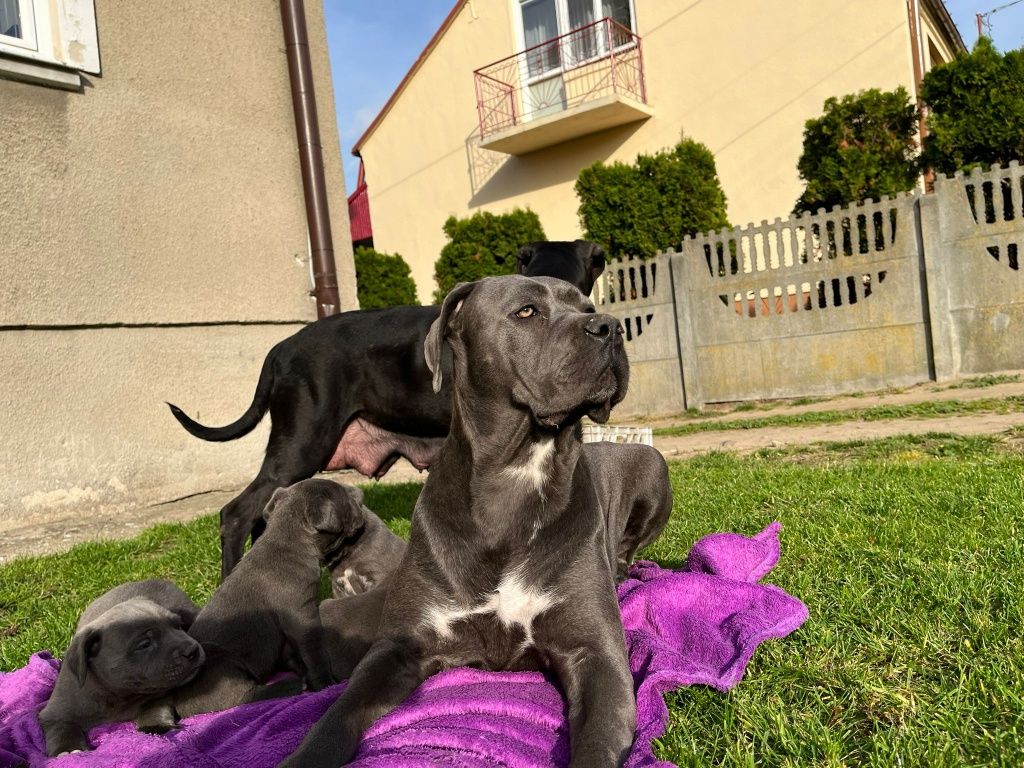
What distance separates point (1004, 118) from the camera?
31.9ft

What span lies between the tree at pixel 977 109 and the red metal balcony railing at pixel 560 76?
6.52 m

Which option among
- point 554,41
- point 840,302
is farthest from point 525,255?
point 554,41

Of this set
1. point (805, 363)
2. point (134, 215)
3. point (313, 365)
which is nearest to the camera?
point (313, 365)

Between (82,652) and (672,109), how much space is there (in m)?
15.0

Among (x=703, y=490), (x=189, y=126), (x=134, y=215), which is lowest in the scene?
(x=703, y=490)

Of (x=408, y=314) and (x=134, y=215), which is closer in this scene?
(x=408, y=314)

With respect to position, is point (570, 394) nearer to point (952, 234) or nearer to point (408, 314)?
point (408, 314)

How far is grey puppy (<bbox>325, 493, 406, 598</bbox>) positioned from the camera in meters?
4.03

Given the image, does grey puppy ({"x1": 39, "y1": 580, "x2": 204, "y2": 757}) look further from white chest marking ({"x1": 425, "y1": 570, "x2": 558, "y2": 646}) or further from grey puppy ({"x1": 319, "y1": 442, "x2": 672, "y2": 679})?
white chest marking ({"x1": 425, "y1": 570, "x2": 558, "y2": 646})

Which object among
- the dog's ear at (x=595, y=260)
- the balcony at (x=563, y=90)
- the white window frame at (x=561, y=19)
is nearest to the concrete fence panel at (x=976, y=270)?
the dog's ear at (x=595, y=260)

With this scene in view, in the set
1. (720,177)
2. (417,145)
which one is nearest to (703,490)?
(720,177)

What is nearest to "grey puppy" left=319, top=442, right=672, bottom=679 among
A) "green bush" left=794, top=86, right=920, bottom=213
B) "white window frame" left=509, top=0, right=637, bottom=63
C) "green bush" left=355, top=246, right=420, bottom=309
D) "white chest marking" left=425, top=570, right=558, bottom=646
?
"white chest marking" left=425, top=570, right=558, bottom=646

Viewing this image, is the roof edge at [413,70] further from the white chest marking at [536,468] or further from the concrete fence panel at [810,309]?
A: the white chest marking at [536,468]

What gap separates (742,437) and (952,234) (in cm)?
367
